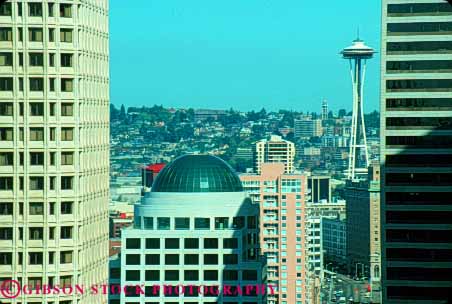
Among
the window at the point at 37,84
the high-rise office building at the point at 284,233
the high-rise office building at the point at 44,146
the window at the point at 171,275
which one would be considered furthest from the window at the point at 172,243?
the high-rise office building at the point at 284,233

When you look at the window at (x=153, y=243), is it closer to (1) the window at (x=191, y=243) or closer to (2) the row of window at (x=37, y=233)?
(1) the window at (x=191, y=243)

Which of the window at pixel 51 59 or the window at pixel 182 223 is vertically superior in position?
the window at pixel 51 59

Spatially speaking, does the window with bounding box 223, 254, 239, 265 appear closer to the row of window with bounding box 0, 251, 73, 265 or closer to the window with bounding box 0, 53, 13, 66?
the row of window with bounding box 0, 251, 73, 265

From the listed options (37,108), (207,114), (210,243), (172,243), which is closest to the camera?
(37,108)

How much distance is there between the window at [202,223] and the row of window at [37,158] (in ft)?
56.3

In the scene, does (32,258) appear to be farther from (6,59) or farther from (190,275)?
(190,275)

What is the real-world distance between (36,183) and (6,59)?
9.41ft

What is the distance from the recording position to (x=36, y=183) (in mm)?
36094

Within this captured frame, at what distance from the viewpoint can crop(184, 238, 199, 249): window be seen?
52.0m

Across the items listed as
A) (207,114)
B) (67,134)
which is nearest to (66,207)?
(67,134)

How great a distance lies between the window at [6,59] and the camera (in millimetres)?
35844

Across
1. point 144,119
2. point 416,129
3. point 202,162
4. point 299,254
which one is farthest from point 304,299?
point 144,119

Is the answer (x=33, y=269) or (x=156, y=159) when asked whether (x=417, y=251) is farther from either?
(x=156, y=159)

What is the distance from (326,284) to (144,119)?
74.7 m
